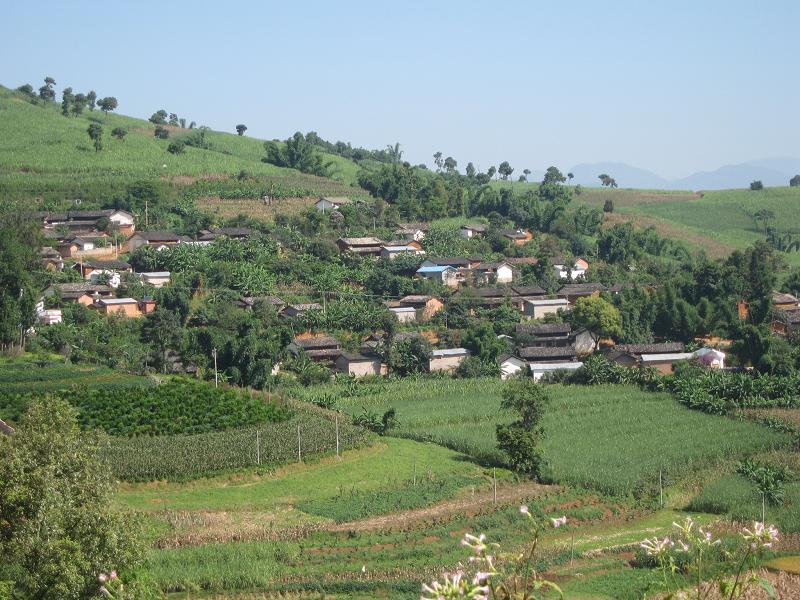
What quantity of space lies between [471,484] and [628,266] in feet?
115

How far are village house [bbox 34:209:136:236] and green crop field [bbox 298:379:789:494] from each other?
22.6m

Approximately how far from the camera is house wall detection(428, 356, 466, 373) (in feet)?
141

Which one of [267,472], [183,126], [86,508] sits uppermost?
[183,126]

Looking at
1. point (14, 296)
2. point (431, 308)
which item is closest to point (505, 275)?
point (431, 308)

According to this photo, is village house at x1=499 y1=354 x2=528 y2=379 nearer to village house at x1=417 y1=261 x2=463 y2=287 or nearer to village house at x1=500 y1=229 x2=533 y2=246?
village house at x1=417 y1=261 x2=463 y2=287

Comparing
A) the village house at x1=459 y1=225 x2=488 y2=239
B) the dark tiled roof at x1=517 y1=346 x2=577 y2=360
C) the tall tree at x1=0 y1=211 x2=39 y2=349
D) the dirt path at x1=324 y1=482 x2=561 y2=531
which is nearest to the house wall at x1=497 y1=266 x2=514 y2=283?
the village house at x1=459 y1=225 x2=488 y2=239

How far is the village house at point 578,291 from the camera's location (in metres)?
51.9

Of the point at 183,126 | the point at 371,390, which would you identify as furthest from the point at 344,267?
the point at 183,126

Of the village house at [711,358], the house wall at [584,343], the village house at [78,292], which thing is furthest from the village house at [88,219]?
the village house at [711,358]

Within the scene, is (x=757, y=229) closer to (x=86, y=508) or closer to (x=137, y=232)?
(x=137, y=232)

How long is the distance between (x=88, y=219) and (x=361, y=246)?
1432cm

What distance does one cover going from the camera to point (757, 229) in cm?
8006

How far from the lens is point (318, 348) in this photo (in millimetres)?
43062

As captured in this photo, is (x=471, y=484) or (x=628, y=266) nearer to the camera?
(x=471, y=484)
